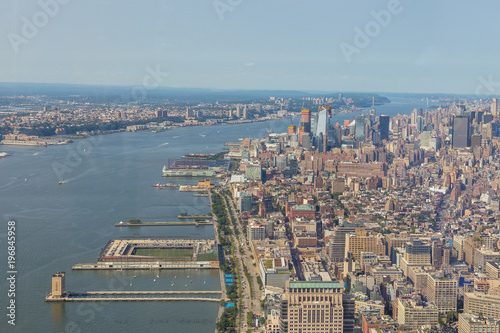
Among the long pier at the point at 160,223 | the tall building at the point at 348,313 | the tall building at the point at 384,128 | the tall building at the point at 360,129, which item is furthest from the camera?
the tall building at the point at 384,128

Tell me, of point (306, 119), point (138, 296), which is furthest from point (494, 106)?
point (138, 296)

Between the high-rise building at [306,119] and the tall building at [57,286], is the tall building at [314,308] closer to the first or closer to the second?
the tall building at [57,286]

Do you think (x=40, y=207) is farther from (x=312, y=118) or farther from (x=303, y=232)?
(x=312, y=118)

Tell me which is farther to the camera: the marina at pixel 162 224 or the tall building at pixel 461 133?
the tall building at pixel 461 133

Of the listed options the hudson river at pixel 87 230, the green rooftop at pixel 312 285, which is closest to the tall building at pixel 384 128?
the hudson river at pixel 87 230

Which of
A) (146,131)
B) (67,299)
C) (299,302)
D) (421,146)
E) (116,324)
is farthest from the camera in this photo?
(146,131)

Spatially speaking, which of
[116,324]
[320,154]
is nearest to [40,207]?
[116,324]
